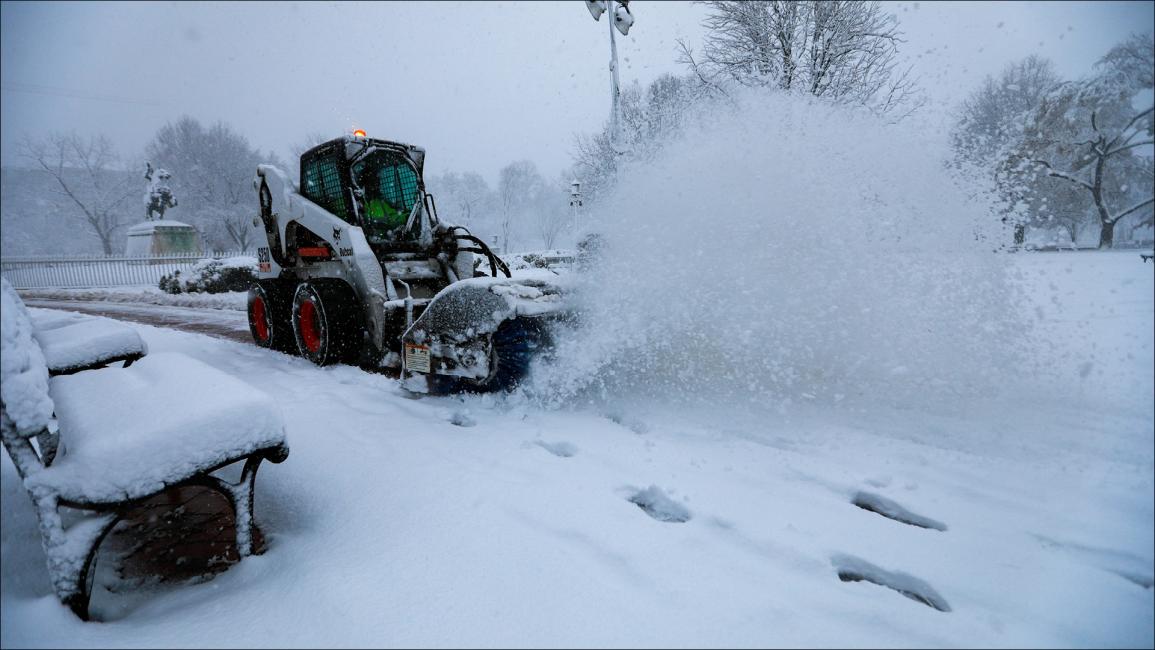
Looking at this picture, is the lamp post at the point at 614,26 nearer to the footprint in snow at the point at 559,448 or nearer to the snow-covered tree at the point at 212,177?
the footprint in snow at the point at 559,448

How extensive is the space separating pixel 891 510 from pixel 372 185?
5.91 metres

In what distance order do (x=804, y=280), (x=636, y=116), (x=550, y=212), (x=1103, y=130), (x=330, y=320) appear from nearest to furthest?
1. (x=1103, y=130)
2. (x=804, y=280)
3. (x=330, y=320)
4. (x=636, y=116)
5. (x=550, y=212)

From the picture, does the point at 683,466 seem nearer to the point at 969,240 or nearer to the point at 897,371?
the point at 897,371

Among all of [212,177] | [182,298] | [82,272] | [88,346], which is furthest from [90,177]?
[88,346]

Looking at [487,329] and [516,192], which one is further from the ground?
[516,192]

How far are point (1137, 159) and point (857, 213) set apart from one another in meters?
1.40

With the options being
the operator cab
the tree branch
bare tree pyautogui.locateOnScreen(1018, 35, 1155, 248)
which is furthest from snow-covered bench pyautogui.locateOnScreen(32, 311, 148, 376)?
the tree branch

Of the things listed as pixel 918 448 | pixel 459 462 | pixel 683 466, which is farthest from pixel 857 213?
pixel 459 462

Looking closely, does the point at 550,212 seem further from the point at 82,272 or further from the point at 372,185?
the point at 372,185

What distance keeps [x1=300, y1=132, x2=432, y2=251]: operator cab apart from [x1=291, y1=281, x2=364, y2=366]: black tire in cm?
85

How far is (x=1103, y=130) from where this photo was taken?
2.73m

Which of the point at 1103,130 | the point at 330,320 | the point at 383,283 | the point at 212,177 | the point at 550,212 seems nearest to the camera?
the point at 1103,130

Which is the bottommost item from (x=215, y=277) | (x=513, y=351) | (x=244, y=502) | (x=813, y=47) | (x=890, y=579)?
(x=890, y=579)

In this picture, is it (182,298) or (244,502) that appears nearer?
(244,502)
